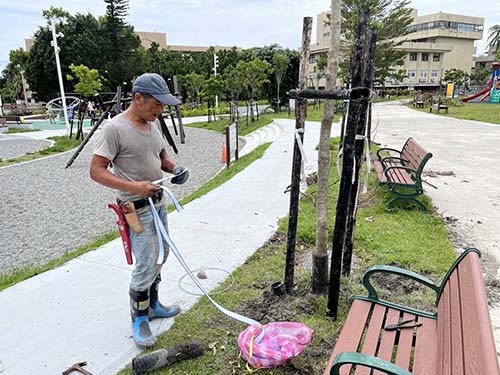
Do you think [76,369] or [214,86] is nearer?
[76,369]

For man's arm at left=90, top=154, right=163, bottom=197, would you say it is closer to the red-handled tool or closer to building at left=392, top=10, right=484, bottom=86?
the red-handled tool

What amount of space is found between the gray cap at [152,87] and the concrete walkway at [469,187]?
2.66 m

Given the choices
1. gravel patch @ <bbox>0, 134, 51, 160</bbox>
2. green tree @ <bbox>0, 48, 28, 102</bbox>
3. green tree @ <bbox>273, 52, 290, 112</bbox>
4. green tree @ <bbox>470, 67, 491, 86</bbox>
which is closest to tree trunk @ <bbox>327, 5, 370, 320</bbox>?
gravel patch @ <bbox>0, 134, 51, 160</bbox>

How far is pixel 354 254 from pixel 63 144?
1491cm

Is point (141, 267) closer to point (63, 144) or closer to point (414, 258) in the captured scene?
point (414, 258)

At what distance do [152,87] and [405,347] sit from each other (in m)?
1.97

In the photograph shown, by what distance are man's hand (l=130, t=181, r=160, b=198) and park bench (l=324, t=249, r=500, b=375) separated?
4.40 ft

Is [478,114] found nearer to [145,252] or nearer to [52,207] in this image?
[52,207]

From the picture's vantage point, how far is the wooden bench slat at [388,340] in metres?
1.82

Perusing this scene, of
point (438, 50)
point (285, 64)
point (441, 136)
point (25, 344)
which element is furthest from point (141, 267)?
point (438, 50)

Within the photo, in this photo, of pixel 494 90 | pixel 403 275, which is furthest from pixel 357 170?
pixel 494 90

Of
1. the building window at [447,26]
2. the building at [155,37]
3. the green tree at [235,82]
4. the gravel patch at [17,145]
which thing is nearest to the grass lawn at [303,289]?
the gravel patch at [17,145]

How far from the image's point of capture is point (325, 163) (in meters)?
2.66

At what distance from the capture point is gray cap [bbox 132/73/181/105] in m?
2.17
